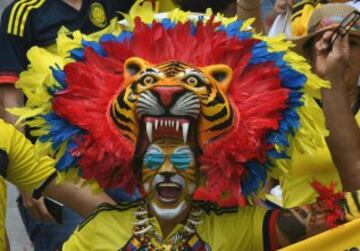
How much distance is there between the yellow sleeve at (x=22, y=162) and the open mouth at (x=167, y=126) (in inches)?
21.2

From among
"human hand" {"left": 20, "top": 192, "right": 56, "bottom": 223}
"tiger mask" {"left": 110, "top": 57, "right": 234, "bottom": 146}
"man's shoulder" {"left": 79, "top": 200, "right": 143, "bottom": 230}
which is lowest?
"human hand" {"left": 20, "top": 192, "right": 56, "bottom": 223}

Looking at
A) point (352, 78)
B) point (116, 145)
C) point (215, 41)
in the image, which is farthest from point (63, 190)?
point (352, 78)

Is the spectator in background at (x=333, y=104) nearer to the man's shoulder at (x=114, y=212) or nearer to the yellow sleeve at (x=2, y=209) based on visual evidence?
the man's shoulder at (x=114, y=212)

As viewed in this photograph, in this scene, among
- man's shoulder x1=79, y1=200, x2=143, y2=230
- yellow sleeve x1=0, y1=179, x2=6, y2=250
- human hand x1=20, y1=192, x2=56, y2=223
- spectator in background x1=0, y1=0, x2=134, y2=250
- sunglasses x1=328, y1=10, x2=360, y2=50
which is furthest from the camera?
spectator in background x1=0, y1=0, x2=134, y2=250

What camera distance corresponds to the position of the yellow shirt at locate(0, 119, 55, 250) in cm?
325

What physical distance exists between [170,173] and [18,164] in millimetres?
687

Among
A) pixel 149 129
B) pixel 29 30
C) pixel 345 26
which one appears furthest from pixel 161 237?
pixel 29 30

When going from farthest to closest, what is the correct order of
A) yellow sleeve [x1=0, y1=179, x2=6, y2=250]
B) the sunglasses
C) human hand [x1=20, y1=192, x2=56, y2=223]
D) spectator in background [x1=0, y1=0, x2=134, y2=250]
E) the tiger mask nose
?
1. spectator in background [x1=0, y1=0, x2=134, y2=250]
2. human hand [x1=20, y1=192, x2=56, y2=223]
3. the sunglasses
4. yellow sleeve [x1=0, y1=179, x2=6, y2=250]
5. the tiger mask nose

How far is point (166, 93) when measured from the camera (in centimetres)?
287

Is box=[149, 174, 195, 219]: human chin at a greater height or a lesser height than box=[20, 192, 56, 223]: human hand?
greater

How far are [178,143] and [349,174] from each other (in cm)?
64

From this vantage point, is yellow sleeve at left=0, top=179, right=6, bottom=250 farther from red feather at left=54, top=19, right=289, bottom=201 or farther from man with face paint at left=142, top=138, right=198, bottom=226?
man with face paint at left=142, top=138, right=198, bottom=226

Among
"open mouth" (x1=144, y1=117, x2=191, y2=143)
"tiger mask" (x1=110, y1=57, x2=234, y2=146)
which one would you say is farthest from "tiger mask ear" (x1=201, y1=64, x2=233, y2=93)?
"open mouth" (x1=144, y1=117, x2=191, y2=143)

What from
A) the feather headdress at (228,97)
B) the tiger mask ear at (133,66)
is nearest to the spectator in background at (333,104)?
the feather headdress at (228,97)
